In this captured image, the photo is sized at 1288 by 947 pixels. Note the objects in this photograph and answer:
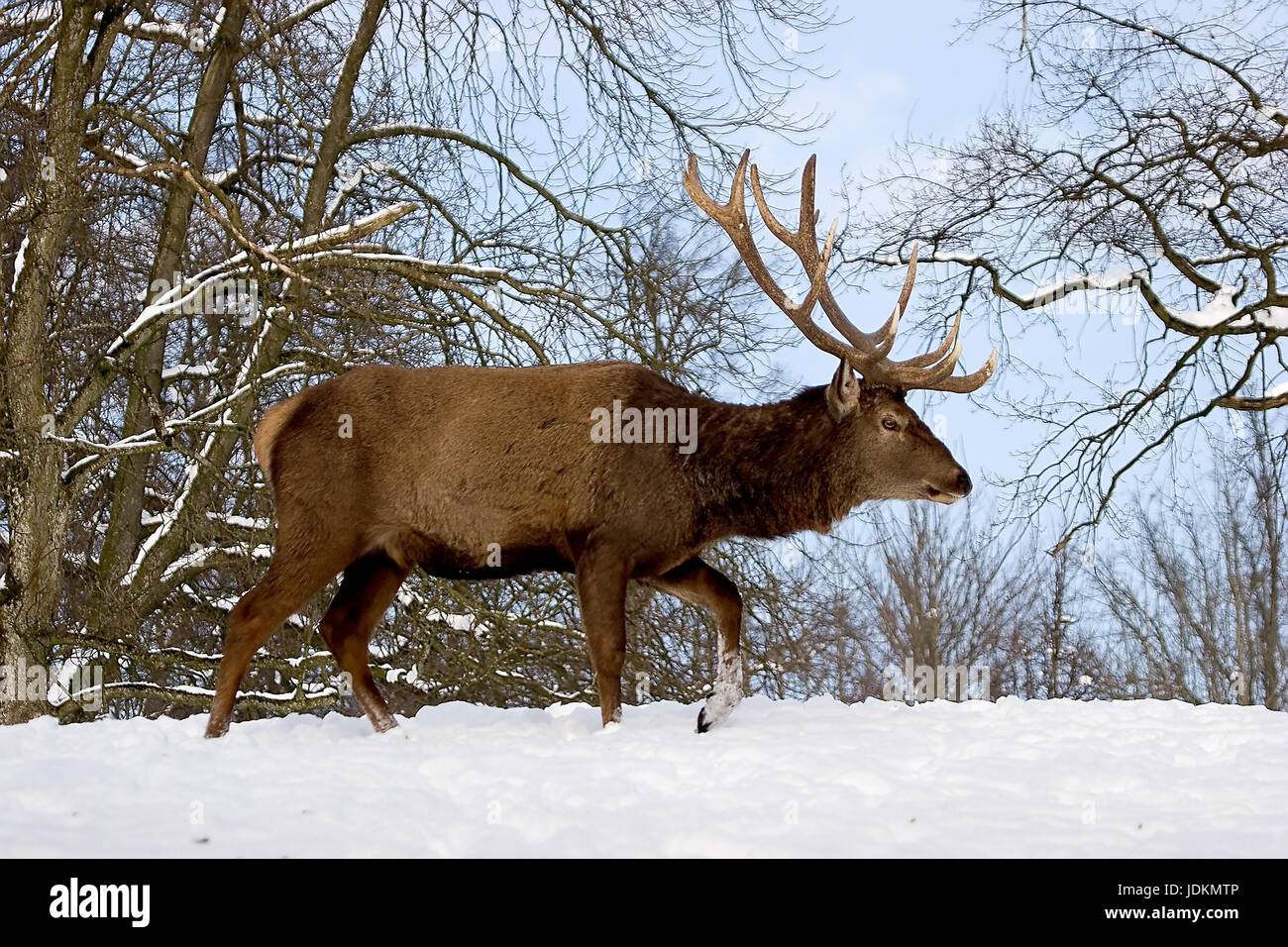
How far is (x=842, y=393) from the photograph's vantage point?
7.50 metres

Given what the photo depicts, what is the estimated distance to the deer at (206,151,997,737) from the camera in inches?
276

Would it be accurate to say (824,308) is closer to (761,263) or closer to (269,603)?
(761,263)

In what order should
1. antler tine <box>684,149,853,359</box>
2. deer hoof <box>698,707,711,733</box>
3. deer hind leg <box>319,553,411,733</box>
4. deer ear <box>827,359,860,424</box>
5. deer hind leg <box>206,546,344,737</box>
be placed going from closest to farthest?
deer hoof <box>698,707,711,733</box>
deer hind leg <box>206,546,344,737</box>
deer hind leg <box>319,553,411,733</box>
deer ear <box>827,359,860,424</box>
antler tine <box>684,149,853,359</box>

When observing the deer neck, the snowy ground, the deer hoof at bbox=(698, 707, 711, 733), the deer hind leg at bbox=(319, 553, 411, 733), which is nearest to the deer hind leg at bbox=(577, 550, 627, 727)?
the snowy ground

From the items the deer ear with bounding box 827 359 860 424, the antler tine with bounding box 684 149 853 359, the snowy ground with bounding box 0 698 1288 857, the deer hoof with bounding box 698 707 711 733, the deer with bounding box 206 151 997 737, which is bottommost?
the snowy ground with bounding box 0 698 1288 857

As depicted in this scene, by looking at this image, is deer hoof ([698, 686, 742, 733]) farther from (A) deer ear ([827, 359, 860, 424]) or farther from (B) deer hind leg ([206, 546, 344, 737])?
(B) deer hind leg ([206, 546, 344, 737])

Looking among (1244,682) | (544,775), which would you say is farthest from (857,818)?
(1244,682)

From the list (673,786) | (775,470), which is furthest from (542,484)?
(673,786)

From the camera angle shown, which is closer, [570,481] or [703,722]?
[703,722]

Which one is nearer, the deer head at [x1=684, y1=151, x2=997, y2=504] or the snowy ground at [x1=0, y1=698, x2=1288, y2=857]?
the snowy ground at [x1=0, y1=698, x2=1288, y2=857]

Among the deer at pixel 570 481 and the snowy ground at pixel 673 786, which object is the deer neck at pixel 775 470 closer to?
the deer at pixel 570 481

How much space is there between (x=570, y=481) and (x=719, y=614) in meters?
1.10
